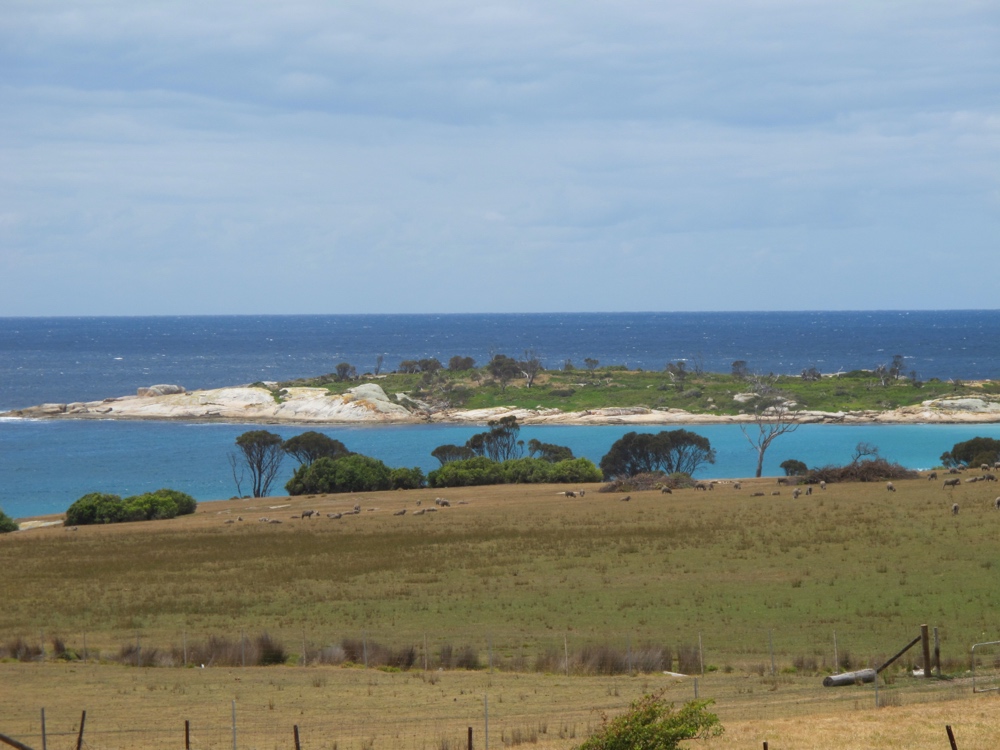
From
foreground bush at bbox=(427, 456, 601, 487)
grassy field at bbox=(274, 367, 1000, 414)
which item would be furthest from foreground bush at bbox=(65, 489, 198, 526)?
grassy field at bbox=(274, 367, 1000, 414)

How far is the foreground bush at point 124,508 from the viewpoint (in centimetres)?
7081

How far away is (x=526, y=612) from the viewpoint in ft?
117

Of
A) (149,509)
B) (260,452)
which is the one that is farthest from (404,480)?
(149,509)

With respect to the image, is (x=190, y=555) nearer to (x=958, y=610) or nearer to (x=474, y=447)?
(x=958, y=610)

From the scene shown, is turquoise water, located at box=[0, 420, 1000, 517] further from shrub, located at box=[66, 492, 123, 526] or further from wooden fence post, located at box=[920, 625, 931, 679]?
wooden fence post, located at box=[920, 625, 931, 679]

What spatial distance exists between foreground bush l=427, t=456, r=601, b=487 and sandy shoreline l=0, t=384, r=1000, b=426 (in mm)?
49464

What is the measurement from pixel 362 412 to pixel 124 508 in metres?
73.5

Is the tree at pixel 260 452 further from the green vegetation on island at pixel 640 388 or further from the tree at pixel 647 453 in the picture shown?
the green vegetation on island at pixel 640 388

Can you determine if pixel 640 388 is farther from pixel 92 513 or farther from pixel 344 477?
pixel 92 513

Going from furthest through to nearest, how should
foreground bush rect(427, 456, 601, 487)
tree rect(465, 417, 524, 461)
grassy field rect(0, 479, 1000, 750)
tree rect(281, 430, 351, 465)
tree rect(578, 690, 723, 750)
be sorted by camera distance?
tree rect(465, 417, 524, 461) → tree rect(281, 430, 351, 465) → foreground bush rect(427, 456, 601, 487) → grassy field rect(0, 479, 1000, 750) → tree rect(578, 690, 723, 750)

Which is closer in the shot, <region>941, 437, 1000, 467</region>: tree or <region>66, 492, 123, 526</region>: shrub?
<region>66, 492, 123, 526</region>: shrub

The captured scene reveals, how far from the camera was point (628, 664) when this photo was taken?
89.3 feet

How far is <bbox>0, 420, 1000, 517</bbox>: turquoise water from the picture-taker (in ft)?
313

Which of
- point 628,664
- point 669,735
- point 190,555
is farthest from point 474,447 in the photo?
point 669,735
